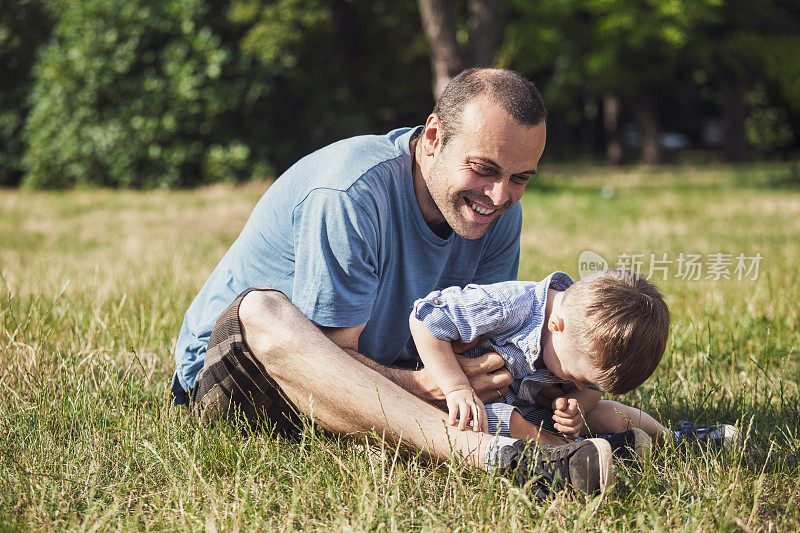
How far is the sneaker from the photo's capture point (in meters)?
2.73

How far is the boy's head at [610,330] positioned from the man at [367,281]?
27 centimetres

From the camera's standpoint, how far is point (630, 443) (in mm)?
2777

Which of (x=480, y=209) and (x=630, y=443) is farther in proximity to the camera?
(x=480, y=209)

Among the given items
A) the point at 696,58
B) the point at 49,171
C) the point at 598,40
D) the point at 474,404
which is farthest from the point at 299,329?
the point at 696,58

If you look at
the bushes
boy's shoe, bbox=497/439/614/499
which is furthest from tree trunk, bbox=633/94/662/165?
boy's shoe, bbox=497/439/614/499

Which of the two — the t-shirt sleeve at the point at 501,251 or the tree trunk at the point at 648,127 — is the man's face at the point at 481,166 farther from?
the tree trunk at the point at 648,127

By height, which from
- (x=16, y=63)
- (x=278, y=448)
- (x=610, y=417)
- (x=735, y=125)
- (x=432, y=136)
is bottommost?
(x=735, y=125)

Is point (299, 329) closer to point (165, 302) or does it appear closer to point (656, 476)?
point (656, 476)

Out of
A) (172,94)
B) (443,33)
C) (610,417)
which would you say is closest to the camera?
(610,417)

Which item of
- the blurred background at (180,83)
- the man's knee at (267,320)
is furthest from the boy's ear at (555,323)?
the blurred background at (180,83)

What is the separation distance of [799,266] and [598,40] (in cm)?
1688

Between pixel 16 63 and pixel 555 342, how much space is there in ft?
45.1

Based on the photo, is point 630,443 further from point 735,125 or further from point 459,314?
point 735,125

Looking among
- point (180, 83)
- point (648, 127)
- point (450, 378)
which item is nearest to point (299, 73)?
point (180, 83)
